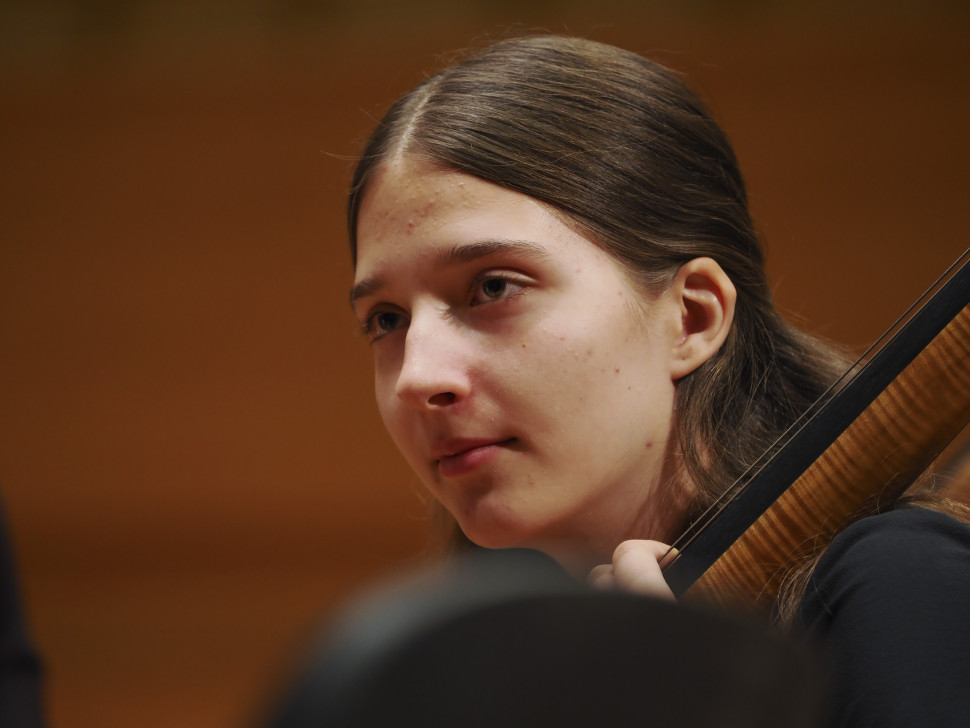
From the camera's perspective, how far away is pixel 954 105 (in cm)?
345

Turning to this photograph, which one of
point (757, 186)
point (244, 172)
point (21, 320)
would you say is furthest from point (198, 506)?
point (757, 186)

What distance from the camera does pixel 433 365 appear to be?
112 centimetres

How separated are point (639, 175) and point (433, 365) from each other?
37 cm

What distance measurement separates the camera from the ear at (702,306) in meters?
1.24

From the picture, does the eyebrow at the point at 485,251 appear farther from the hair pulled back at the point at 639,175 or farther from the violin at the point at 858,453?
the violin at the point at 858,453

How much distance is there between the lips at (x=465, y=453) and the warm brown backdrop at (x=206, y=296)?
102 inches

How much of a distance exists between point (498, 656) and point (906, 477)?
2.44 feet

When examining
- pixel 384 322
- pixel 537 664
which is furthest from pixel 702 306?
pixel 537 664

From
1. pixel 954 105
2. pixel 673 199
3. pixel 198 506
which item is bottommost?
pixel 198 506

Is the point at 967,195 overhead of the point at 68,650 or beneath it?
overhead

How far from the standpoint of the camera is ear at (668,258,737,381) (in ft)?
4.06

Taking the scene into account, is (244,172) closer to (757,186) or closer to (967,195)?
(757,186)

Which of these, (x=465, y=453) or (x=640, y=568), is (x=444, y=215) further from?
(x=640, y=568)

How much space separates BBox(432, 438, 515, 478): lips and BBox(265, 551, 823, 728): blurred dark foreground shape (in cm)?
78
